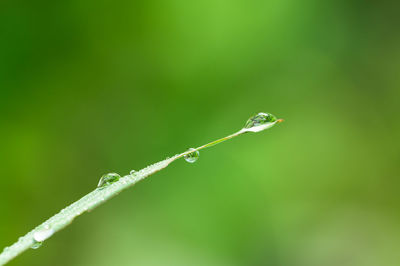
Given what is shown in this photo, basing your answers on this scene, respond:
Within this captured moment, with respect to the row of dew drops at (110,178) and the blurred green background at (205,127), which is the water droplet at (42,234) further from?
the blurred green background at (205,127)

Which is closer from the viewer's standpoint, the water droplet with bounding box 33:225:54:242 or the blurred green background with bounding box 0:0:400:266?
the water droplet with bounding box 33:225:54:242

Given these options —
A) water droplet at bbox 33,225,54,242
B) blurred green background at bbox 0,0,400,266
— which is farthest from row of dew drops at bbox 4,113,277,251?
blurred green background at bbox 0,0,400,266

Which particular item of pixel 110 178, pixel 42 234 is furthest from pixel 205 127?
pixel 42 234

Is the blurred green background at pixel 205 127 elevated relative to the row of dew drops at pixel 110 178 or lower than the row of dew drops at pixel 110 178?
elevated

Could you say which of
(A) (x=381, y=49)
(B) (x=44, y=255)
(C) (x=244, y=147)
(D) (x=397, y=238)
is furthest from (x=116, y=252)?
(A) (x=381, y=49)

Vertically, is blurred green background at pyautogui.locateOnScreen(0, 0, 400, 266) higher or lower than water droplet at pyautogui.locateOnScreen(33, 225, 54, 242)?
higher

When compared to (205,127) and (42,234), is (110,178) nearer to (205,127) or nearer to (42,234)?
(42,234)

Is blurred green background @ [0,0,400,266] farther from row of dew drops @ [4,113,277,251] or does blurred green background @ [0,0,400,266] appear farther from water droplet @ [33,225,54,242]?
water droplet @ [33,225,54,242]

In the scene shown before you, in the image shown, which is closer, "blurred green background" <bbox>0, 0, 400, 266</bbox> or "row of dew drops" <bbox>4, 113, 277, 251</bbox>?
"row of dew drops" <bbox>4, 113, 277, 251</bbox>

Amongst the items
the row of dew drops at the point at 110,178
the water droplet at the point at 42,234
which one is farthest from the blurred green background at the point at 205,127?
the water droplet at the point at 42,234
